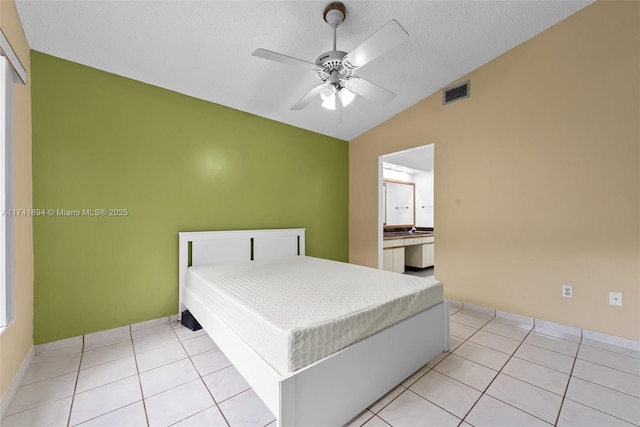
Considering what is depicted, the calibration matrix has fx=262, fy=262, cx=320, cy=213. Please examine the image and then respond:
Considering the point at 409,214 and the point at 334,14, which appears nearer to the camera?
the point at 334,14

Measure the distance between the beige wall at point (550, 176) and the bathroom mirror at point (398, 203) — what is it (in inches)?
90.0

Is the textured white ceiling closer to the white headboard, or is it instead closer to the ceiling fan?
the ceiling fan

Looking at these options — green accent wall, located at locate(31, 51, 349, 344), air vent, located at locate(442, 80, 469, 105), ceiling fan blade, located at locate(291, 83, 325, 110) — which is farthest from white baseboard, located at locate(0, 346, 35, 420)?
air vent, located at locate(442, 80, 469, 105)

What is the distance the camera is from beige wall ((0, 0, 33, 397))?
5.14 ft

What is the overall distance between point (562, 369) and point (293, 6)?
327 cm

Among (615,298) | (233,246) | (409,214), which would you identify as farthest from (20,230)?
(409,214)

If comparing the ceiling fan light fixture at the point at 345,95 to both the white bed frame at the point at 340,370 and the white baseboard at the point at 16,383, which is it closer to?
the white bed frame at the point at 340,370

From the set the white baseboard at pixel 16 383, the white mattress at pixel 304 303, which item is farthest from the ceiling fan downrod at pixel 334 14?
the white baseboard at pixel 16 383

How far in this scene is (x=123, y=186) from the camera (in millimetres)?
2455

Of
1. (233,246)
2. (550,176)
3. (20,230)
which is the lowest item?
(233,246)

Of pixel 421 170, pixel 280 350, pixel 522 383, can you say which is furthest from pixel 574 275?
pixel 421 170

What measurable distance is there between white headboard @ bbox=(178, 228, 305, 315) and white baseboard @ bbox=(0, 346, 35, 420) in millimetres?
1049

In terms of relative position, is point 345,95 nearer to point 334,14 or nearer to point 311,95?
point 311,95

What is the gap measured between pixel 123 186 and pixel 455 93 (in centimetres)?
371
